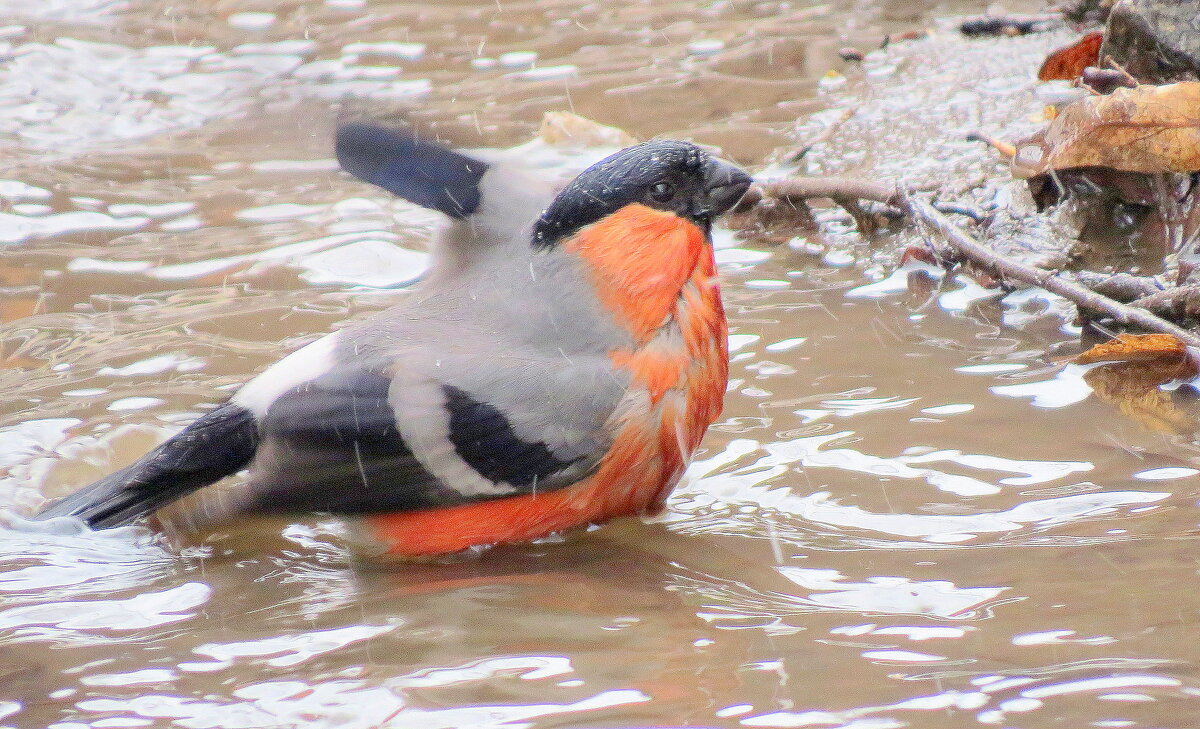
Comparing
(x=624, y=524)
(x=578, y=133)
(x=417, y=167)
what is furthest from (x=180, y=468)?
(x=578, y=133)

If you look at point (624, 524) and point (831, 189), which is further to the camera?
point (831, 189)

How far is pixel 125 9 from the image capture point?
25.6 feet

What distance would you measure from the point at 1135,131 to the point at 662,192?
5.51 feet

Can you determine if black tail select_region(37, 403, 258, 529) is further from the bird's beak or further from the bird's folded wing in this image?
the bird's beak

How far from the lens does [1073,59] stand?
16.5 ft

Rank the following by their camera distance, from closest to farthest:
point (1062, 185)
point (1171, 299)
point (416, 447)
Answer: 1. point (416, 447)
2. point (1171, 299)
3. point (1062, 185)

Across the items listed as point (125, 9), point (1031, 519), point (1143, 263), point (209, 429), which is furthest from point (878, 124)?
point (125, 9)

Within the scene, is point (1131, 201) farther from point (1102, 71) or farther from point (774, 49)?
point (774, 49)

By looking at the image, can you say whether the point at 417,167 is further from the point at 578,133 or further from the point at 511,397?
the point at 578,133

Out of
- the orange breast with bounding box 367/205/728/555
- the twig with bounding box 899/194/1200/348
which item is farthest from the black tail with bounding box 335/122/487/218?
the twig with bounding box 899/194/1200/348

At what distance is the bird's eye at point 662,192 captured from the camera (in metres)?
3.19

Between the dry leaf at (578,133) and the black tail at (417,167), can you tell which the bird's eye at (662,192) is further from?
the dry leaf at (578,133)

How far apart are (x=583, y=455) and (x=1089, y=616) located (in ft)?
3.84

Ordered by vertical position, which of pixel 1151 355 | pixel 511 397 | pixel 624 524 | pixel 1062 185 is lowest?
pixel 624 524
